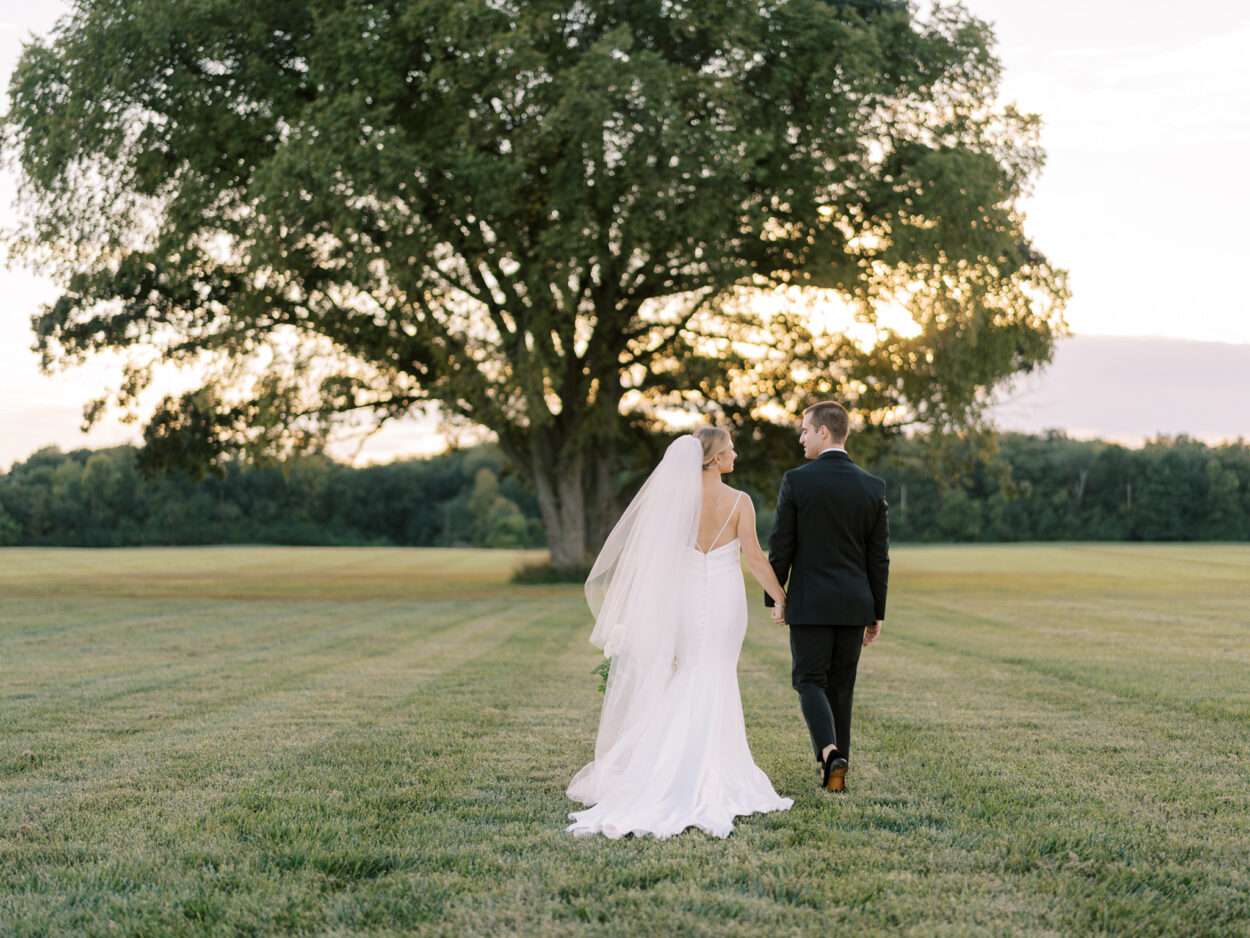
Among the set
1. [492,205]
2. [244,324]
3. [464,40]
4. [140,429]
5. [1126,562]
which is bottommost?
[1126,562]

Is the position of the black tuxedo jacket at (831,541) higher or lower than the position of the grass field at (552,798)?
higher

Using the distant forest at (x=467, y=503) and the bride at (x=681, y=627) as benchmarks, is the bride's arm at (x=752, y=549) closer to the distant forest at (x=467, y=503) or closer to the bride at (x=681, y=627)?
the bride at (x=681, y=627)

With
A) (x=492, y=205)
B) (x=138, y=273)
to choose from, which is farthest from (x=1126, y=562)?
(x=138, y=273)

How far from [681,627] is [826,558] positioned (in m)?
0.92

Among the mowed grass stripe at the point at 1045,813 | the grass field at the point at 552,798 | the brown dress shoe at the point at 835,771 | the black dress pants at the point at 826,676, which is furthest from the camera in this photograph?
the black dress pants at the point at 826,676

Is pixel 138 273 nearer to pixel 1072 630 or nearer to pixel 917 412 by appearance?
pixel 917 412

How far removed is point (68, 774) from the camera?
7863mm

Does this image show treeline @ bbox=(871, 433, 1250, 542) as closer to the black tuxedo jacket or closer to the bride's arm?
the black tuxedo jacket

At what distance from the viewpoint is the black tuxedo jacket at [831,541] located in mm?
7383

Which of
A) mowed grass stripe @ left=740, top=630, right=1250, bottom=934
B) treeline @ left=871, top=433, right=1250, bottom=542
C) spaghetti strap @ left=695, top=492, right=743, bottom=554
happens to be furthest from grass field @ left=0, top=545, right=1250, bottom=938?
treeline @ left=871, top=433, right=1250, bottom=542

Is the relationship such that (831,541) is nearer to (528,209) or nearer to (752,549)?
(752,549)

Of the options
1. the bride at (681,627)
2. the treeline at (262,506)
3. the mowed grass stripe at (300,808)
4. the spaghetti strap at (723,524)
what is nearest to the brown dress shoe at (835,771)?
the bride at (681,627)

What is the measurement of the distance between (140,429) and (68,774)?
1021 inches

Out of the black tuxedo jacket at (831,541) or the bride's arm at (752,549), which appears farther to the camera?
the black tuxedo jacket at (831,541)
